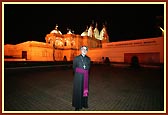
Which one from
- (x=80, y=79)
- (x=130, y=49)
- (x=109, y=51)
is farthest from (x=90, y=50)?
(x=80, y=79)

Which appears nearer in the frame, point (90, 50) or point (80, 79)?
point (80, 79)

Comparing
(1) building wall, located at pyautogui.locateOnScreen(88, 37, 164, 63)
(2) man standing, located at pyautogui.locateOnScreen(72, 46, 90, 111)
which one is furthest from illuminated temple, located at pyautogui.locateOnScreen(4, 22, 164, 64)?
(2) man standing, located at pyautogui.locateOnScreen(72, 46, 90, 111)

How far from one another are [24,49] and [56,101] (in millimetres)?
41142

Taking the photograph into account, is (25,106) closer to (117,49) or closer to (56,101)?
(56,101)

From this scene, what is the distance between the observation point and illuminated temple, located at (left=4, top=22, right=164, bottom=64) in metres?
31.8

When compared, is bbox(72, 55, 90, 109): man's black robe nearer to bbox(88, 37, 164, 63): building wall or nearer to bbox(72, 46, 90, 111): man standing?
bbox(72, 46, 90, 111): man standing

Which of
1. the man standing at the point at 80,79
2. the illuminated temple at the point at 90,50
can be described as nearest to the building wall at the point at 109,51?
the illuminated temple at the point at 90,50

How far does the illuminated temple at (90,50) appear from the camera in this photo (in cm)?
3178

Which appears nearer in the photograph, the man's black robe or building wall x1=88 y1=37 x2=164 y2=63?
the man's black robe

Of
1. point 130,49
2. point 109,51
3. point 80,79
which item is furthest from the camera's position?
point 109,51

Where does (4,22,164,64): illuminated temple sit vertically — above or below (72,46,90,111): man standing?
above

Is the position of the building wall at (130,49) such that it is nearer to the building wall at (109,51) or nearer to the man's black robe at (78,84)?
the building wall at (109,51)

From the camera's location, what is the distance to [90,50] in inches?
1859

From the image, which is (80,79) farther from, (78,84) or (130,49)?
(130,49)
